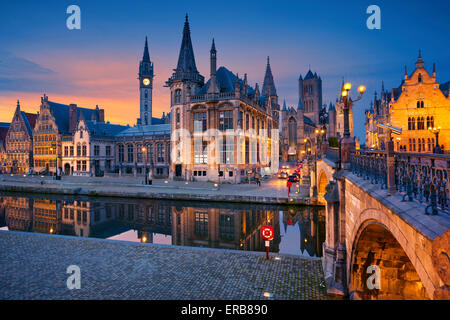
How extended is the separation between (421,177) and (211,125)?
3699 cm

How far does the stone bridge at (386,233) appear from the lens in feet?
11.1

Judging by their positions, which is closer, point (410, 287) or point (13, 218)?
point (410, 287)

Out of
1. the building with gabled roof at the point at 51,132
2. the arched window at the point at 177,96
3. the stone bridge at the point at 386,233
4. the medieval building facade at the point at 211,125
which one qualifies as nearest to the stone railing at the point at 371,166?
the stone bridge at the point at 386,233

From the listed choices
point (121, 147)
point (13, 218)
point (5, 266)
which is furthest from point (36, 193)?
point (5, 266)

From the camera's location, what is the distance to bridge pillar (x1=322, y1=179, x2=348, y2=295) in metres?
8.49

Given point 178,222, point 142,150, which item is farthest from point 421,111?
point 142,150

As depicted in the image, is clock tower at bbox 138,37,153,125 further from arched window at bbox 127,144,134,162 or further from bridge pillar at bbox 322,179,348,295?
bridge pillar at bbox 322,179,348,295

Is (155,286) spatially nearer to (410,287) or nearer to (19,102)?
(410,287)

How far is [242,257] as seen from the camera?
37.2 feet

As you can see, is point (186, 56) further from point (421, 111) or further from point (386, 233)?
A: point (386, 233)

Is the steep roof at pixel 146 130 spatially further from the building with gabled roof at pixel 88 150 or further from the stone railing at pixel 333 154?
the stone railing at pixel 333 154

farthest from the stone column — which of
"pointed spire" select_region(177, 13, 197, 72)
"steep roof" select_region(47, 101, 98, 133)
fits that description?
"steep roof" select_region(47, 101, 98, 133)
